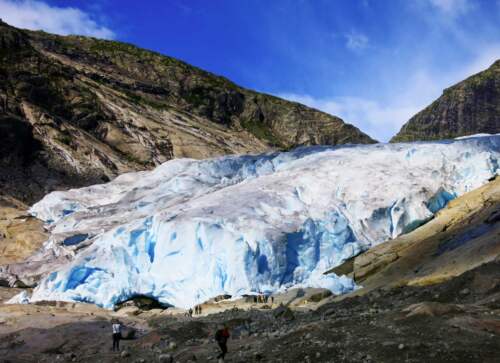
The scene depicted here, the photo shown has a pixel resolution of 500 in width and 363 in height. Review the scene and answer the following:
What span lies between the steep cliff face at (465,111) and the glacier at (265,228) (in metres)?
73.6

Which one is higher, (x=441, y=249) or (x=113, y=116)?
(x=113, y=116)

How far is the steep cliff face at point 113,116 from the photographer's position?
5575 cm

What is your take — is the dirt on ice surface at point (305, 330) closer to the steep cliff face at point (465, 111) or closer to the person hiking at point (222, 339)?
the person hiking at point (222, 339)

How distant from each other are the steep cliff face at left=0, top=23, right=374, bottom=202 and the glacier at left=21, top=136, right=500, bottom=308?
69.7ft

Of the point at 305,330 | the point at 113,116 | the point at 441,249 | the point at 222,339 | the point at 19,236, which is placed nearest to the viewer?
the point at 222,339

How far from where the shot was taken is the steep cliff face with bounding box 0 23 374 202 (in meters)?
55.8

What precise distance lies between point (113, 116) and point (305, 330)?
191 feet

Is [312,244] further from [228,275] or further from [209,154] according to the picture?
[209,154]

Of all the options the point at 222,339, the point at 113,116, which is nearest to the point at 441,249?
the point at 222,339

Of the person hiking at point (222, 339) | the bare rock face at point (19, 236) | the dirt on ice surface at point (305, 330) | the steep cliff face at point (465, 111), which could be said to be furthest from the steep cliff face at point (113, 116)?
the person hiking at point (222, 339)

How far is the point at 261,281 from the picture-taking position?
1036 inches

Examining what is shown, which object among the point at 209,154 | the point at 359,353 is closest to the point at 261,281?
the point at 359,353

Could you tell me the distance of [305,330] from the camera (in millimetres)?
14469

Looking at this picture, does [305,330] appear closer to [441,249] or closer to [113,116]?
[441,249]
